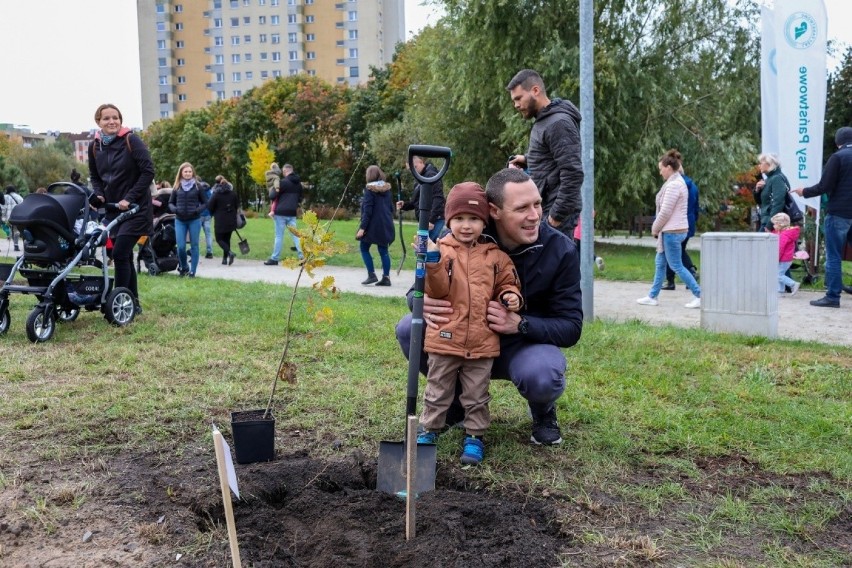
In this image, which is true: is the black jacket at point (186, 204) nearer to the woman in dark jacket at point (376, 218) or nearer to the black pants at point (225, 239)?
the black pants at point (225, 239)

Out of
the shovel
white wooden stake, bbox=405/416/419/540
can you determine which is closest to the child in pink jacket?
the shovel

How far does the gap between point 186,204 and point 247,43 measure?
92.2 meters

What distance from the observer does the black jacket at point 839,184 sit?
29.5ft

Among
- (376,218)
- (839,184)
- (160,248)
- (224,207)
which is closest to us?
(839,184)

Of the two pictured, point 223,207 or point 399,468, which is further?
point 223,207

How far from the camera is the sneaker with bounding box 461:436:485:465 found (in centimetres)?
377

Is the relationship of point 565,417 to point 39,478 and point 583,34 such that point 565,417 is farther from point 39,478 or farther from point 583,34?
point 583,34

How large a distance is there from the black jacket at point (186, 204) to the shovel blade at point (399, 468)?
9.84m

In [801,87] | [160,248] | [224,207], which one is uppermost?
[801,87]

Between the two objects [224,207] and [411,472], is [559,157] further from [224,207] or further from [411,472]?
[224,207]

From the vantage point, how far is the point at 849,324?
25.8 ft

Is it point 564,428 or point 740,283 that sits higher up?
point 740,283

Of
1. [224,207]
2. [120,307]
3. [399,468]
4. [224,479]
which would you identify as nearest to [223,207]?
[224,207]

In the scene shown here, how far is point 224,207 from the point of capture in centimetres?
1463
